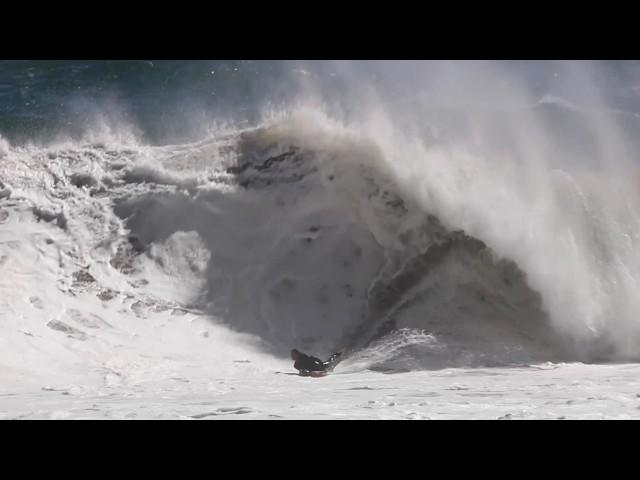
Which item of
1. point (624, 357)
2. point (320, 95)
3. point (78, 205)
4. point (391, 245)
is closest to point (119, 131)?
point (78, 205)

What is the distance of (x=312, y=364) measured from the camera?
862cm

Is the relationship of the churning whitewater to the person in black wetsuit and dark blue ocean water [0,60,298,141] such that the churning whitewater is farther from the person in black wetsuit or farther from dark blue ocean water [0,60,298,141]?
dark blue ocean water [0,60,298,141]

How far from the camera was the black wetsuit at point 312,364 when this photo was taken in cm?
859

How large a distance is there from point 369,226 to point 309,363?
2.51 m

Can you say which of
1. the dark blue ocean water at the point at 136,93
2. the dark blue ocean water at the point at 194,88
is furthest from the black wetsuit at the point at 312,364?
the dark blue ocean water at the point at 136,93

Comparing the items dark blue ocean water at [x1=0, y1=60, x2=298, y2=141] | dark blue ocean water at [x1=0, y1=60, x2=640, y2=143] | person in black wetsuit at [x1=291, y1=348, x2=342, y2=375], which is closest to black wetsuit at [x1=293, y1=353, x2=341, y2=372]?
person in black wetsuit at [x1=291, y1=348, x2=342, y2=375]

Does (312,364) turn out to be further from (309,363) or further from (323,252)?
(323,252)

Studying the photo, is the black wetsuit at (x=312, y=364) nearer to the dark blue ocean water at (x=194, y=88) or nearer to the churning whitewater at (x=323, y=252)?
the churning whitewater at (x=323, y=252)

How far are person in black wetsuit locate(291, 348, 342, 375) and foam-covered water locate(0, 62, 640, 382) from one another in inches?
9.1

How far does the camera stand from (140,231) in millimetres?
10953

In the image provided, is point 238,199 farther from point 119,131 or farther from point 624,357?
point 624,357

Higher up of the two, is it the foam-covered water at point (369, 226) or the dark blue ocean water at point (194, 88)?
the dark blue ocean water at point (194, 88)

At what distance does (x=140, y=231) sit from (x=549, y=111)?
6805 mm

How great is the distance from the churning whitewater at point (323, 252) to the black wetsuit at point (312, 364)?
235 millimetres
